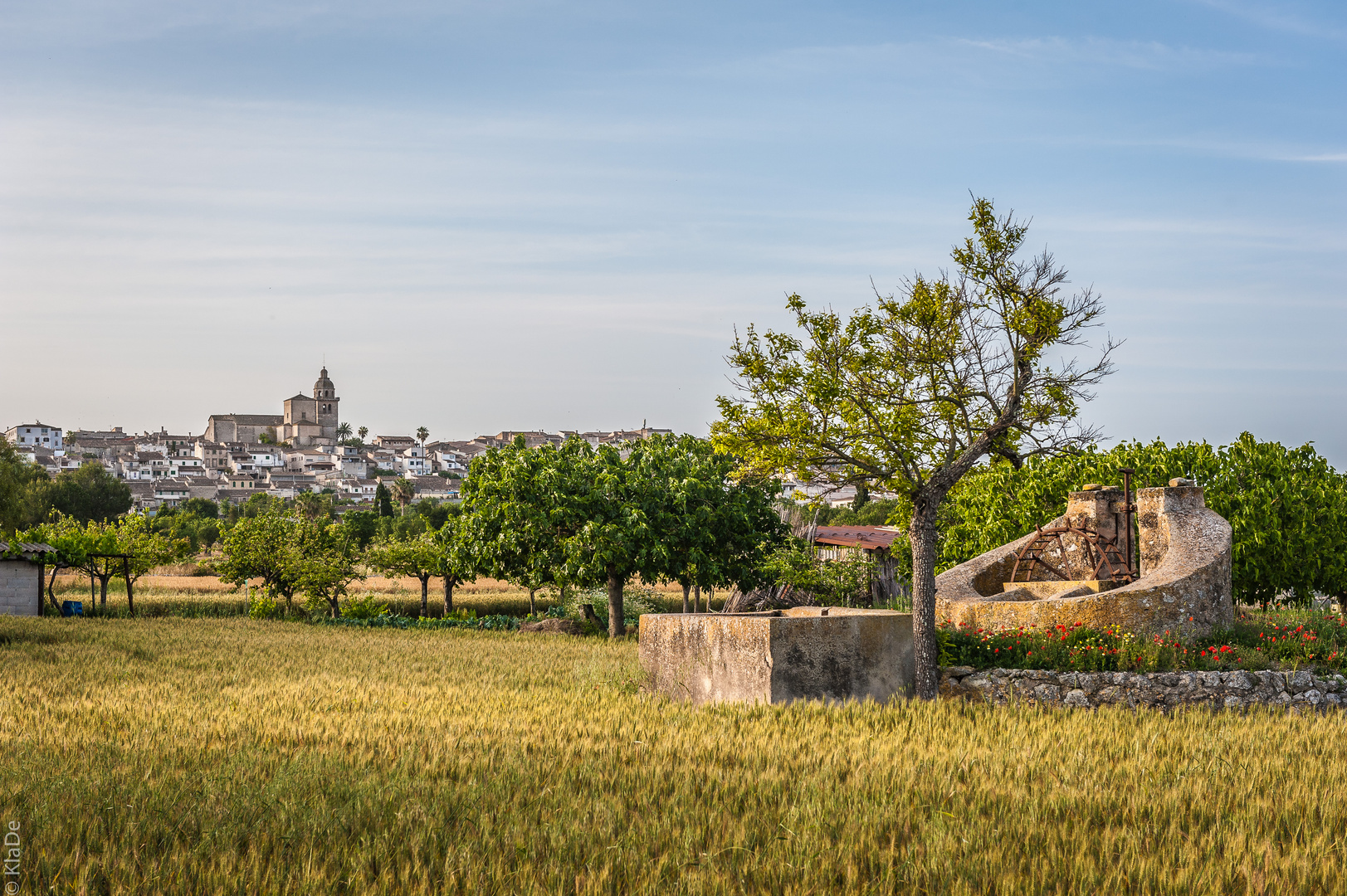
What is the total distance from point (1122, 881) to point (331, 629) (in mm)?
26995

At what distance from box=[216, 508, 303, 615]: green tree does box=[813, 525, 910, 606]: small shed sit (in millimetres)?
18043

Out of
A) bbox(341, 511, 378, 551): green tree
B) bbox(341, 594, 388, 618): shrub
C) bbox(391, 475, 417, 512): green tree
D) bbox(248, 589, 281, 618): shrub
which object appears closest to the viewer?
bbox(341, 594, 388, 618): shrub

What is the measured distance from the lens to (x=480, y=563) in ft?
91.7

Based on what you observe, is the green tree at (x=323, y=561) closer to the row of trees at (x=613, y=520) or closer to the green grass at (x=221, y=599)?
the green grass at (x=221, y=599)

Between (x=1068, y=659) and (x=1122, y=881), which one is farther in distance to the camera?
(x=1068, y=659)

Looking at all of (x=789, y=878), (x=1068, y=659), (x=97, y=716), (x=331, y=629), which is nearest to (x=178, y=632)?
(x=331, y=629)

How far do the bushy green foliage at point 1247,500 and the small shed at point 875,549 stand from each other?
355cm

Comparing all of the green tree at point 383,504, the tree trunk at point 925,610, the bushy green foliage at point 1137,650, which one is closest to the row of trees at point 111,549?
the tree trunk at point 925,610

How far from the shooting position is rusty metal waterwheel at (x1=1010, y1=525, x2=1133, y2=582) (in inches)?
672

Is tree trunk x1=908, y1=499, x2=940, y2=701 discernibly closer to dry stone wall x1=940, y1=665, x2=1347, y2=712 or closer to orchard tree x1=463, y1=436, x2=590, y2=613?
dry stone wall x1=940, y1=665, x2=1347, y2=712

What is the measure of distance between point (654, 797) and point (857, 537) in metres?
27.6

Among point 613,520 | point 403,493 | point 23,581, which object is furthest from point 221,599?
point 403,493

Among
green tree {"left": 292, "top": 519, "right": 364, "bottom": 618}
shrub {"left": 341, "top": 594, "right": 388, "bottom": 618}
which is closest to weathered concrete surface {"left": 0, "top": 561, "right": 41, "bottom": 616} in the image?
green tree {"left": 292, "top": 519, "right": 364, "bottom": 618}

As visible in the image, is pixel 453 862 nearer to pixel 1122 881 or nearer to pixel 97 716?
pixel 1122 881
